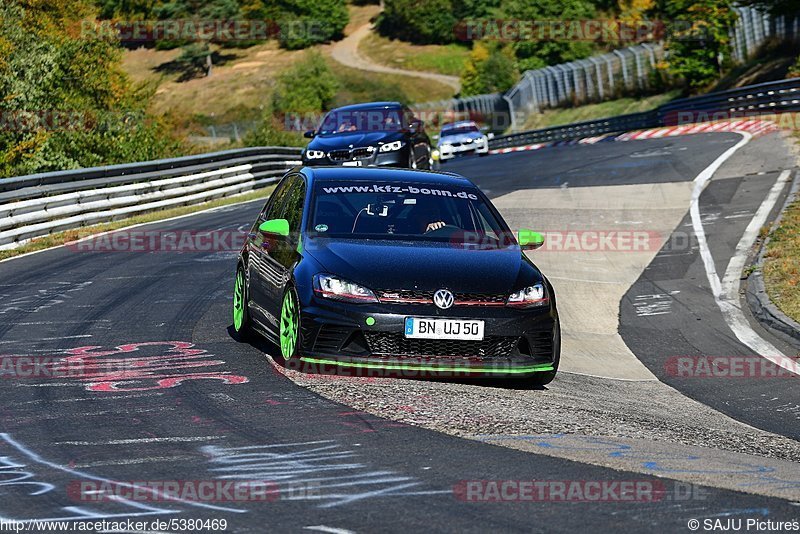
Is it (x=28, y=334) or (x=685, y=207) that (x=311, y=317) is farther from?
(x=685, y=207)

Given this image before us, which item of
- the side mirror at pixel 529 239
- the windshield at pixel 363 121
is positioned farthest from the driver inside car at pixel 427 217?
the windshield at pixel 363 121

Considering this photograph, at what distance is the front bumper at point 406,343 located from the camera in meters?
8.16

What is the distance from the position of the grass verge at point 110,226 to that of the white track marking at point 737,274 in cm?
971

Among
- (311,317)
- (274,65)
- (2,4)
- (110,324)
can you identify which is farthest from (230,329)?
(274,65)

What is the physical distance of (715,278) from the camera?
15.2 metres

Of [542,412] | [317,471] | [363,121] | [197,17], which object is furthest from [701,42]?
[197,17]

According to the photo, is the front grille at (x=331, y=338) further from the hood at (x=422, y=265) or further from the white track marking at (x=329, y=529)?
the white track marking at (x=329, y=529)

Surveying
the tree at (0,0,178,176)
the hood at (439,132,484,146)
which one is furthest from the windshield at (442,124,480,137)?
the tree at (0,0,178,176)

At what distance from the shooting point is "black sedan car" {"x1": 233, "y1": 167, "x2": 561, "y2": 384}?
820 cm

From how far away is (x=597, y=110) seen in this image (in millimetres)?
64000

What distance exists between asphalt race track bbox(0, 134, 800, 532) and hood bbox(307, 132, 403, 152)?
7314 mm

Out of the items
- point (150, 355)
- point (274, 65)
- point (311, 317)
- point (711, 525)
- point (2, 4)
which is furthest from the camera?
point (274, 65)

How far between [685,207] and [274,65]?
103931 mm

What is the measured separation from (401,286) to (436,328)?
385 mm
